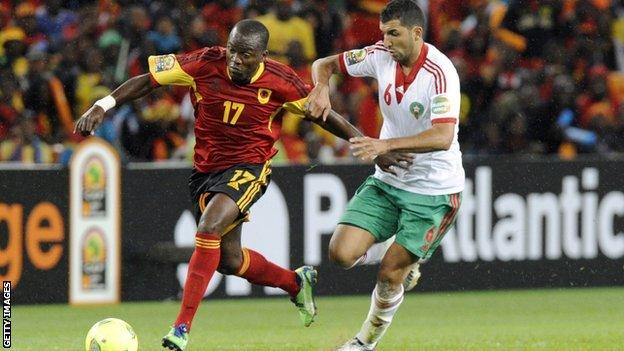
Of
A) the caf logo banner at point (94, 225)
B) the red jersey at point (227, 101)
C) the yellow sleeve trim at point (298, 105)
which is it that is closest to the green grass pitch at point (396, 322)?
the caf logo banner at point (94, 225)

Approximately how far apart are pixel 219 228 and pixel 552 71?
875cm

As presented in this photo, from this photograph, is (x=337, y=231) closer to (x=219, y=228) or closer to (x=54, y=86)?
(x=219, y=228)

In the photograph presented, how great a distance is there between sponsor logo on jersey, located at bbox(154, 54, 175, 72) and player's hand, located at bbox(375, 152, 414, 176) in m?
1.50

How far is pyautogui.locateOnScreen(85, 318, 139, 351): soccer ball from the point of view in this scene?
25.9 feet

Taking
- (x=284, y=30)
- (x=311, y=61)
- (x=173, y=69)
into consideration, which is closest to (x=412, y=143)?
(x=173, y=69)

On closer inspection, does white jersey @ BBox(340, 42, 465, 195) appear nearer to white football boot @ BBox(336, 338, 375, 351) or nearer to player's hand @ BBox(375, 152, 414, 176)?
player's hand @ BBox(375, 152, 414, 176)

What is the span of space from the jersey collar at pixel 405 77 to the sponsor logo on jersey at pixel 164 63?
148 centimetres

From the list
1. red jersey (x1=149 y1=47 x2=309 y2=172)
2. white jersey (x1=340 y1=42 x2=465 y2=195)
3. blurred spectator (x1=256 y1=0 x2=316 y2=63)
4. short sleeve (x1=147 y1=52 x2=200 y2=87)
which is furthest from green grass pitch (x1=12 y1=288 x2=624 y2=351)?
blurred spectator (x1=256 y1=0 x2=316 y2=63)

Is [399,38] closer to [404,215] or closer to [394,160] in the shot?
[394,160]

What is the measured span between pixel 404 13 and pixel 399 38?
0.16 meters

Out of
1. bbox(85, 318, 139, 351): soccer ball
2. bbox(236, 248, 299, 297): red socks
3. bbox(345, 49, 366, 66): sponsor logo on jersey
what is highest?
bbox(345, 49, 366, 66): sponsor logo on jersey

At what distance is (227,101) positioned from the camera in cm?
892

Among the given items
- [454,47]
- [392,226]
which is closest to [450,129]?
[392,226]

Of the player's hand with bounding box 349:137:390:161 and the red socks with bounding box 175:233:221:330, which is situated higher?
the player's hand with bounding box 349:137:390:161
